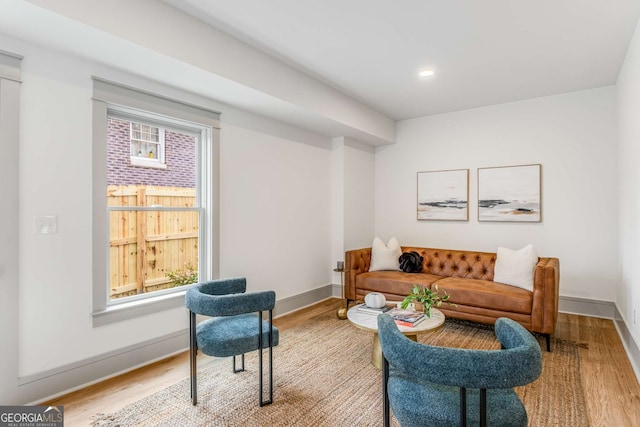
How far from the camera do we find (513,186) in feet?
14.8

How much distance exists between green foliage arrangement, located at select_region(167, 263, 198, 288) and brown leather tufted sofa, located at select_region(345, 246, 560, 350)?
190 cm

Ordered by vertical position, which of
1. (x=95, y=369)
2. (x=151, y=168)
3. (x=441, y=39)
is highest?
(x=441, y=39)

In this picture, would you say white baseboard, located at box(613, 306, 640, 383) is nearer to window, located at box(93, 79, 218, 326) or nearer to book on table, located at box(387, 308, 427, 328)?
book on table, located at box(387, 308, 427, 328)

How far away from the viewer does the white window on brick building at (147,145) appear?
115 inches

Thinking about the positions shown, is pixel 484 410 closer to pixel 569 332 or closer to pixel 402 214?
pixel 569 332

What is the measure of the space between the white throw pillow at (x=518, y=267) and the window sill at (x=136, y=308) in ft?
11.0

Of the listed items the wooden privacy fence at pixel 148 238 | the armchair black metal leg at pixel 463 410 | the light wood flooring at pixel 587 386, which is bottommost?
the light wood flooring at pixel 587 386

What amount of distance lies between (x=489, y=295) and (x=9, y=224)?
4.01 m

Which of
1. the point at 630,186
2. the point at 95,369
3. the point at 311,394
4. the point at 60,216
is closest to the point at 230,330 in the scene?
the point at 311,394

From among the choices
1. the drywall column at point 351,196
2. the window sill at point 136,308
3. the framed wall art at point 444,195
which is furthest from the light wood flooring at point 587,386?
the drywall column at point 351,196

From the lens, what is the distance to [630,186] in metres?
2.98

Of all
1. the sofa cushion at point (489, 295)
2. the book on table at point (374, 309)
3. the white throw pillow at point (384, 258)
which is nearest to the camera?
the book on table at point (374, 309)

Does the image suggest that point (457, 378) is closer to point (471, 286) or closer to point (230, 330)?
point (230, 330)

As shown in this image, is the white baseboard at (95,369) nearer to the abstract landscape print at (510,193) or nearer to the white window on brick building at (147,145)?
the white window on brick building at (147,145)
